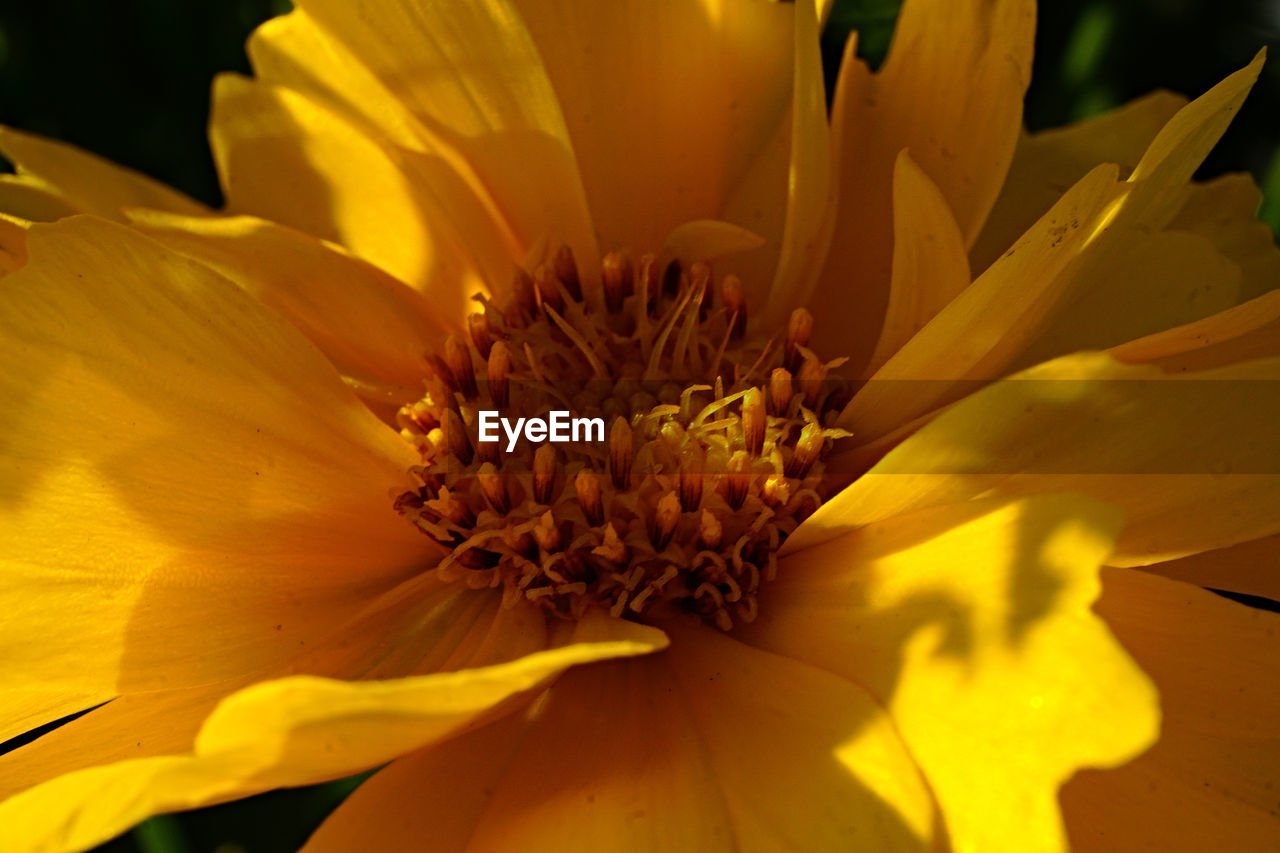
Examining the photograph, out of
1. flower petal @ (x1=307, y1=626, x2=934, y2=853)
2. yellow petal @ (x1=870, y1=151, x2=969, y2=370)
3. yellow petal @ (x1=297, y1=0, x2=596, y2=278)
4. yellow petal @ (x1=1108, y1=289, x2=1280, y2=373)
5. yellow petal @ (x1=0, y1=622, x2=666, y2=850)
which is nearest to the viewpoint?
yellow petal @ (x1=0, y1=622, x2=666, y2=850)

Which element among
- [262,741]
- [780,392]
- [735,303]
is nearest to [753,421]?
[780,392]

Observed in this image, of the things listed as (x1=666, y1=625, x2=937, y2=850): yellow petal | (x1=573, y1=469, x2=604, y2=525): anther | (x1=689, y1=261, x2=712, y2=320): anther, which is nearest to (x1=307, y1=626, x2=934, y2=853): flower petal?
(x1=666, y1=625, x2=937, y2=850): yellow petal

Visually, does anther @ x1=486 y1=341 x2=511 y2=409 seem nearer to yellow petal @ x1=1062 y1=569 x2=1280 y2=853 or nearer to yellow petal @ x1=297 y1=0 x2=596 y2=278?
yellow petal @ x1=297 y1=0 x2=596 y2=278

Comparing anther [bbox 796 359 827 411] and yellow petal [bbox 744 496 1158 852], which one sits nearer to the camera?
yellow petal [bbox 744 496 1158 852]

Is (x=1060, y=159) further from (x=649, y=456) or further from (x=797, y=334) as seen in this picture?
(x=649, y=456)

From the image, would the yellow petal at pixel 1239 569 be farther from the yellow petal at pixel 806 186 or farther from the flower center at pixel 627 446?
the yellow petal at pixel 806 186

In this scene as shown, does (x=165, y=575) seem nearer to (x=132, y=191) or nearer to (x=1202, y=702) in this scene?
(x=132, y=191)

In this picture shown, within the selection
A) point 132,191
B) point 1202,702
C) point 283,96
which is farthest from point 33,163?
point 1202,702
